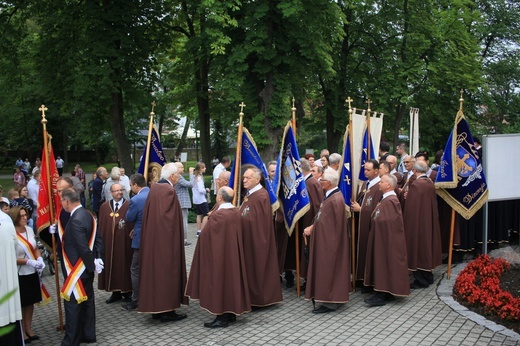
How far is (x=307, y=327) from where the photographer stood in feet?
24.4

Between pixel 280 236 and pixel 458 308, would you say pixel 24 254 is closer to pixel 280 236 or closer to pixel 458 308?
pixel 280 236

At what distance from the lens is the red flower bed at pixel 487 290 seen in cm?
732

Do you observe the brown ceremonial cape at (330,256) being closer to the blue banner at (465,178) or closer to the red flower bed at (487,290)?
the red flower bed at (487,290)

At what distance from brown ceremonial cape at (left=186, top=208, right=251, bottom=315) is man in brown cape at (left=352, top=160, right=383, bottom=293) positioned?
8.49ft

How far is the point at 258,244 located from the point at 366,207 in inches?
86.3

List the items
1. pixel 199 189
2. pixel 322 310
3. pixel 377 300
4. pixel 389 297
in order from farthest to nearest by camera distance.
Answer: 1. pixel 199 189
2. pixel 389 297
3. pixel 377 300
4. pixel 322 310

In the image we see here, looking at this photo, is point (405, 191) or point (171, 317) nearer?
point (171, 317)

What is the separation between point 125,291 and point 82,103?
1177 cm

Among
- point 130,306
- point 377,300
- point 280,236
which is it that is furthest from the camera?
point 280,236

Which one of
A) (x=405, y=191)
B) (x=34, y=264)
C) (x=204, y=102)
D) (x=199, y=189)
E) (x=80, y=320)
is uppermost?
(x=204, y=102)

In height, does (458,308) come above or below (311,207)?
below

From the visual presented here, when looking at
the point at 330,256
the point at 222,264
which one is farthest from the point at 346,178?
the point at 222,264

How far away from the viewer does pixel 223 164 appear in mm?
14609

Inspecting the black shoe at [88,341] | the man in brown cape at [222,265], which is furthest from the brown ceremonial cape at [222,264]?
the black shoe at [88,341]
